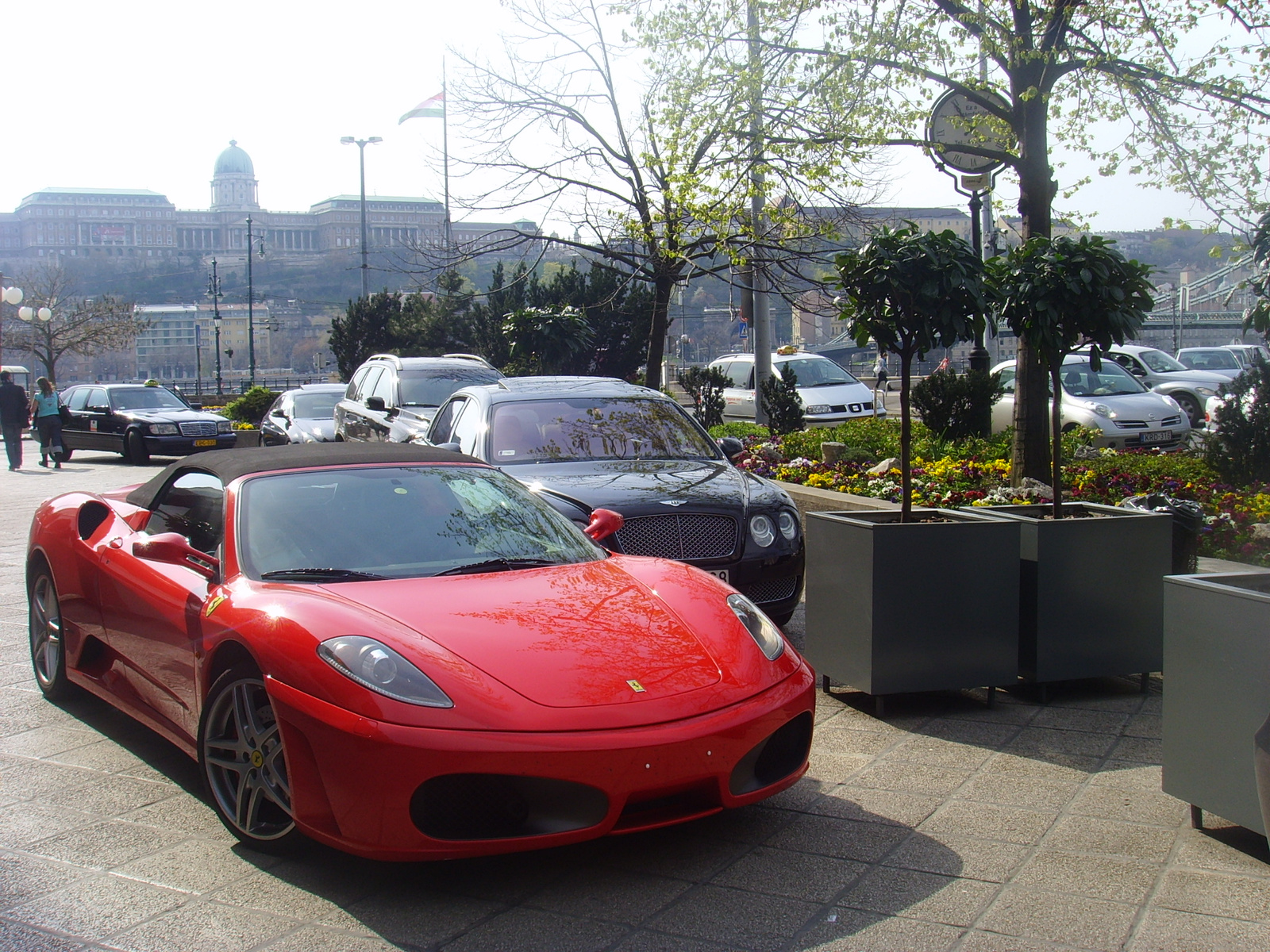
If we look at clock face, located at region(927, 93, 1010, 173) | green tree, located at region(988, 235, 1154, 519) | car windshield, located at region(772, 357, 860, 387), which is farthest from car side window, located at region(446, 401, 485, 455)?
car windshield, located at region(772, 357, 860, 387)

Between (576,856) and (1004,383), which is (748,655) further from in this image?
(1004,383)

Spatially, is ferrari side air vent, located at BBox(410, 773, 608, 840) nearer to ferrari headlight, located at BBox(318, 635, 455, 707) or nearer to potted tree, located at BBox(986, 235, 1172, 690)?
ferrari headlight, located at BBox(318, 635, 455, 707)

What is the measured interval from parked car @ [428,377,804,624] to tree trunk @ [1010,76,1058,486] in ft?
11.8

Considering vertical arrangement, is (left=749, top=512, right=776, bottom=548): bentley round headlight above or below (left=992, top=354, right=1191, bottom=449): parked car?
below

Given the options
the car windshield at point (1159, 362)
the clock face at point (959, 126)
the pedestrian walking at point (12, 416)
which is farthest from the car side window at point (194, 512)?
the car windshield at point (1159, 362)

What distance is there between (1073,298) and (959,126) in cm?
623

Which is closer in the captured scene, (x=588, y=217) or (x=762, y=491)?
(x=762, y=491)

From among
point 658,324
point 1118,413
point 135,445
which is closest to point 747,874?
point 658,324

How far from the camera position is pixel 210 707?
386 centimetres

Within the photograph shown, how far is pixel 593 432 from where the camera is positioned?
8086 millimetres

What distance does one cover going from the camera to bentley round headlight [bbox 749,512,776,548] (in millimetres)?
6723

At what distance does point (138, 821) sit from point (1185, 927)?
3331mm

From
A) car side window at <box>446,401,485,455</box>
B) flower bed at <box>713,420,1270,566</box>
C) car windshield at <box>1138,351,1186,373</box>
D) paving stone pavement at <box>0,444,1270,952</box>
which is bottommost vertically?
paving stone pavement at <box>0,444,1270,952</box>

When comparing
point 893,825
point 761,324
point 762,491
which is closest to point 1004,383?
point 761,324
